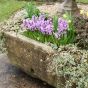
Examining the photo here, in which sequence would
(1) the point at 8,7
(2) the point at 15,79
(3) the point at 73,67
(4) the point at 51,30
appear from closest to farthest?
(3) the point at 73,67, (4) the point at 51,30, (2) the point at 15,79, (1) the point at 8,7

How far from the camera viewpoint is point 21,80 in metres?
6.22

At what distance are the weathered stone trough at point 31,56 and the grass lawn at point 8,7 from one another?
10.3 ft

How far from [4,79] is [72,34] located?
4.86 feet

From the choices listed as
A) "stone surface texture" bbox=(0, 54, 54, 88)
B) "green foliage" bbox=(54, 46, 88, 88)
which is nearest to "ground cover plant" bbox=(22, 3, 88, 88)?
"green foliage" bbox=(54, 46, 88, 88)

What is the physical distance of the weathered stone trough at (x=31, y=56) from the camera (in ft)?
17.4

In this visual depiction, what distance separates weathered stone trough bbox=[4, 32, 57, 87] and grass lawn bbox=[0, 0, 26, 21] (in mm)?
3128

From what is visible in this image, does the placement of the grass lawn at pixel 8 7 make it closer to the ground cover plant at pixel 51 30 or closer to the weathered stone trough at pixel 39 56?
the weathered stone trough at pixel 39 56

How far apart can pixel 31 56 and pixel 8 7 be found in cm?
465

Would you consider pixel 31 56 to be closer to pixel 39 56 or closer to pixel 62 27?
pixel 39 56

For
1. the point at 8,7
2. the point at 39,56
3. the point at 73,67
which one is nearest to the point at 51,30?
the point at 39,56

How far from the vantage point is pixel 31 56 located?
567 cm

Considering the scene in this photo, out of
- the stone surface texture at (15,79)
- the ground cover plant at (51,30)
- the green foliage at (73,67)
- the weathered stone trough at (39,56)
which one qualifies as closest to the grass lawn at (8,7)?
the stone surface texture at (15,79)

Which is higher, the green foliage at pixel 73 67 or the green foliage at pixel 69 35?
the green foliage at pixel 69 35

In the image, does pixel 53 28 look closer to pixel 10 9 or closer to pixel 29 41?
pixel 29 41
